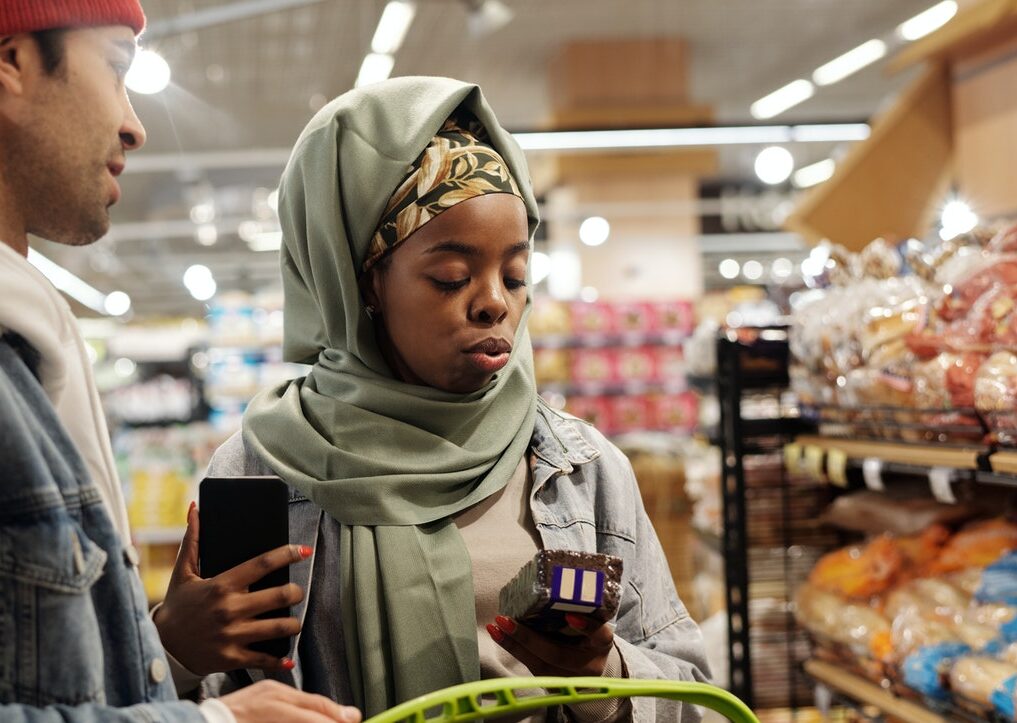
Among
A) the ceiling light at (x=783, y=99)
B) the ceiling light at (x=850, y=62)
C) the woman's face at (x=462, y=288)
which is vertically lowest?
the woman's face at (x=462, y=288)

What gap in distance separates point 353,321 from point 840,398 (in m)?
1.42

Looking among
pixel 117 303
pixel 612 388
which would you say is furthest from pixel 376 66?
pixel 117 303

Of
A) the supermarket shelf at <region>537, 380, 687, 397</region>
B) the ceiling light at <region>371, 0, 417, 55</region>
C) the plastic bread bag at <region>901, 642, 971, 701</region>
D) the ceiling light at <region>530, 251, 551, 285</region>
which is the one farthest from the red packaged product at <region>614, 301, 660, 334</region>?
the ceiling light at <region>530, 251, 551, 285</region>

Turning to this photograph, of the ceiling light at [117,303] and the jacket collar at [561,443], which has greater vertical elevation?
the ceiling light at [117,303]

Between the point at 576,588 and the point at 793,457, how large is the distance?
173 cm

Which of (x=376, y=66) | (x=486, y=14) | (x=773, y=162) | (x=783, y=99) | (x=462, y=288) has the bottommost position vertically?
(x=462, y=288)

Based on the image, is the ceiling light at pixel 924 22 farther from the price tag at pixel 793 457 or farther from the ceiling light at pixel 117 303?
the ceiling light at pixel 117 303

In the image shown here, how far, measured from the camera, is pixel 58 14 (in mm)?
986

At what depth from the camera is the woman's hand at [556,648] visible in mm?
1202

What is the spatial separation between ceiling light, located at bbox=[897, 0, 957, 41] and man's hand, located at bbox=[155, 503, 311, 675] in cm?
1049

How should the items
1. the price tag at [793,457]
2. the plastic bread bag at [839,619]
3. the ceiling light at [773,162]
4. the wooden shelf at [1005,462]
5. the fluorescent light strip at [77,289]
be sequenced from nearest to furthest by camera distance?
1. the wooden shelf at [1005,462]
2. the plastic bread bag at [839,619]
3. the price tag at [793,457]
4. the ceiling light at [773,162]
5. the fluorescent light strip at [77,289]

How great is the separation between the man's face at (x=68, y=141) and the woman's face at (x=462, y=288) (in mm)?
463

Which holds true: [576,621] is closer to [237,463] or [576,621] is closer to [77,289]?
[237,463]

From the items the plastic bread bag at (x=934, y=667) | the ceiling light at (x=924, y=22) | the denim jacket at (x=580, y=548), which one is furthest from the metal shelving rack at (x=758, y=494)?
the ceiling light at (x=924, y=22)
